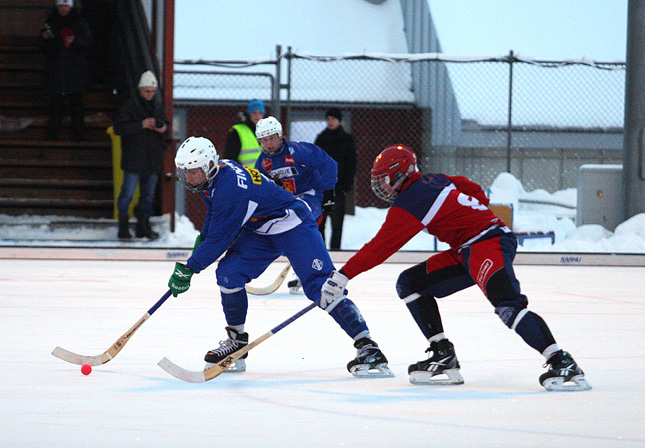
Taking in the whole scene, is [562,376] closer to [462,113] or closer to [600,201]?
[600,201]

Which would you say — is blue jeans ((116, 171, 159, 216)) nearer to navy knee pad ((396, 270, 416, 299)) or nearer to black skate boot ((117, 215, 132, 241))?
black skate boot ((117, 215, 132, 241))

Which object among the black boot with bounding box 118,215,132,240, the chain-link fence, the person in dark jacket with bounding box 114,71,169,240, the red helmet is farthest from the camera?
the chain-link fence

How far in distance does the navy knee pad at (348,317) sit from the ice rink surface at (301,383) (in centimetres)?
22

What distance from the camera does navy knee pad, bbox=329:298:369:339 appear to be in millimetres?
3768

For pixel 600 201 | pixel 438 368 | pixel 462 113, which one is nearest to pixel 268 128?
pixel 438 368

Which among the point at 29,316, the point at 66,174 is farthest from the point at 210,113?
the point at 29,316

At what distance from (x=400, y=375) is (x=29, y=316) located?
2488 millimetres

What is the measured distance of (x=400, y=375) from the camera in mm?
3816

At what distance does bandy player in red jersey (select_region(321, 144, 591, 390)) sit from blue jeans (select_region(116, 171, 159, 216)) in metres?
5.80

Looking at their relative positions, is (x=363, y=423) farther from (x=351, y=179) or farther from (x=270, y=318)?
(x=351, y=179)

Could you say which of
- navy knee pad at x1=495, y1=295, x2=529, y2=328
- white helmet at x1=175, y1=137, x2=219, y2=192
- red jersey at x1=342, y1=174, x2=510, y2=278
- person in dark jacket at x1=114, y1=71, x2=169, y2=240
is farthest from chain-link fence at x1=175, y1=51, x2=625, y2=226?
navy knee pad at x1=495, y1=295, x2=529, y2=328

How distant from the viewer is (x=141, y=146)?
9.00 m

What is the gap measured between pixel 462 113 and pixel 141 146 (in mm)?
5454

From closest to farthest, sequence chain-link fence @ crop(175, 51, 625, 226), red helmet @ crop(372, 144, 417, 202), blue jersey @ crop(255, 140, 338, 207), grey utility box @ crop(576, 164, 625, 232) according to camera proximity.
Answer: red helmet @ crop(372, 144, 417, 202) < blue jersey @ crop(255, 140, 338, 207) < grey utility box @ crop(576, 164, 625, 232) < chain-link fence @ crop(175, 51, 625, 226)
